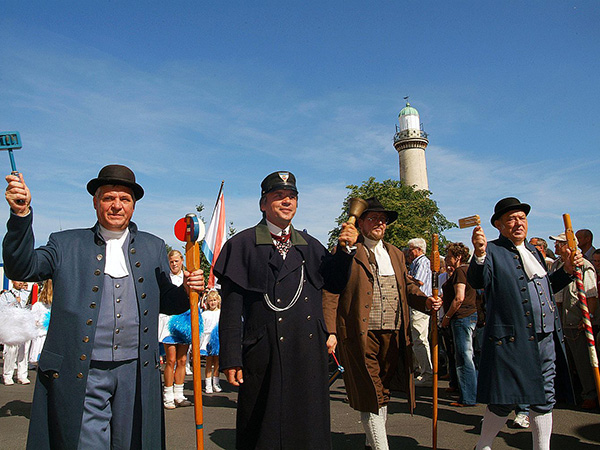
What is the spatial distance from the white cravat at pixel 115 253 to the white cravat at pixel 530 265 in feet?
11.0

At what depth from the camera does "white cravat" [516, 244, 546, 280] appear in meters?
4.55

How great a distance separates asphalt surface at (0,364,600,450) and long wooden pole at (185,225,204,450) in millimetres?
2163

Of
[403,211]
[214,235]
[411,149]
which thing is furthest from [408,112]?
[214,235]

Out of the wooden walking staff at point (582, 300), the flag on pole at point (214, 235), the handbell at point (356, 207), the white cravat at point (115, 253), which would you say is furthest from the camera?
the flag on pole at point (214, 235)

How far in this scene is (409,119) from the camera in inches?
2665

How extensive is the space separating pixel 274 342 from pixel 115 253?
123 cm

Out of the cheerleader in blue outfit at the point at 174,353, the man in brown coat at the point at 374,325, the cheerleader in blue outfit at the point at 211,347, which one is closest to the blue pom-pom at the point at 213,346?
the cheerleader in blue outfit at the point at 211,347

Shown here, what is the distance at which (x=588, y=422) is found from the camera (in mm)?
6129

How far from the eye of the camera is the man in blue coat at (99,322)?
304cm

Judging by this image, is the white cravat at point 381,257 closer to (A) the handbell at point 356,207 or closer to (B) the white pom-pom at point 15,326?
(A) the handbell at point 356,207

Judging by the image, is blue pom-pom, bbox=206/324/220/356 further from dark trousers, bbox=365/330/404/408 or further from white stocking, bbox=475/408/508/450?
white stocking, bbox=475/408/508/450

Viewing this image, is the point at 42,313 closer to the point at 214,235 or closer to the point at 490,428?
the point at 214,235

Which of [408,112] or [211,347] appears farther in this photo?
[408,112]

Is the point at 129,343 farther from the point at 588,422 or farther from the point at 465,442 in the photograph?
the point at 588,422
